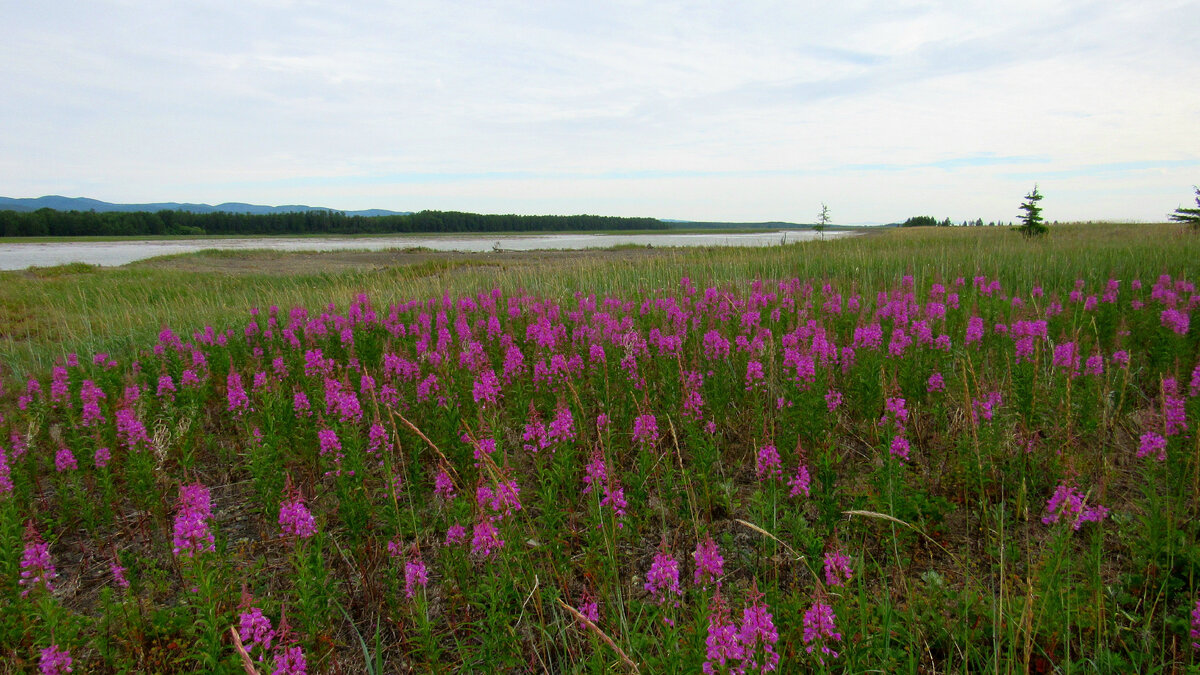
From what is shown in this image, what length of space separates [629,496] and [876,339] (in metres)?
3.34

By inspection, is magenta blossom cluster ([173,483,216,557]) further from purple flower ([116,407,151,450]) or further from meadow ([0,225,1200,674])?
purple flower ([116,407,151,450])

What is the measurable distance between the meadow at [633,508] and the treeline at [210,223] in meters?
100

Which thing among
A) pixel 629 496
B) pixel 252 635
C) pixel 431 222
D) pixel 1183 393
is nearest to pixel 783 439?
pixel 629 496

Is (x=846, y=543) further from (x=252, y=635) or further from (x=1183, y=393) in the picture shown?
(x=1183, y=393)

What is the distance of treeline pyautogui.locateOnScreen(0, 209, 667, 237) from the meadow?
100 meters

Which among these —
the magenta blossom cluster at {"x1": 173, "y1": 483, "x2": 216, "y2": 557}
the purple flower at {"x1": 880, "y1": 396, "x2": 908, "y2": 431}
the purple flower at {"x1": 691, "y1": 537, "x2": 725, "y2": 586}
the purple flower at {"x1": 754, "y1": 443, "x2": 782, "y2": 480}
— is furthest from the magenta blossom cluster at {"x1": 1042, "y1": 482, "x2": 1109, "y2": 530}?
the magenta blossom cluster at {"x1": 173, "y1": 483, "x2": 216, "y2": 557}

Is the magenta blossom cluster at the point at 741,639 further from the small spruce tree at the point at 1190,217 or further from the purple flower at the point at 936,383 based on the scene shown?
the small spruce tree at the point at 1190,217

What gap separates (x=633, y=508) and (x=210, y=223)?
111 m

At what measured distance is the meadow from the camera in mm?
2316

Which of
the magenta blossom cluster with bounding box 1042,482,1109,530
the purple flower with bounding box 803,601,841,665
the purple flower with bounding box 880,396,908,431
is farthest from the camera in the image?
the purple flower with bounding box 880,396,908,431

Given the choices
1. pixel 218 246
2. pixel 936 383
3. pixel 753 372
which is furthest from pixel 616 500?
pixel 218 246

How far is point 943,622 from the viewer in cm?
242

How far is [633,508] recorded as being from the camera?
3451 mm

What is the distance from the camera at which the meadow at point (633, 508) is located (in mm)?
2316
